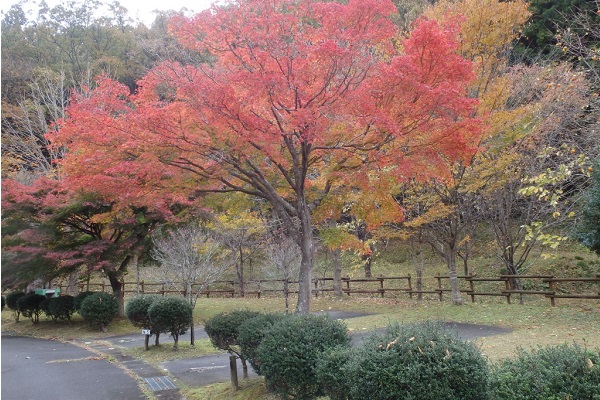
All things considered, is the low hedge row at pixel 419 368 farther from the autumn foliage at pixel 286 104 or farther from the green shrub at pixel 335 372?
the autumn foliage at pixel 286 104

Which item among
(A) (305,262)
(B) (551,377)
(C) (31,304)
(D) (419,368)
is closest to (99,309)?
(C) (31,304)

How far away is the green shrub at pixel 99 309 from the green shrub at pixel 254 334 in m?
11.7

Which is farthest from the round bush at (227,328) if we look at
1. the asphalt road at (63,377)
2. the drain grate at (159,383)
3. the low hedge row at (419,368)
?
the low hedge row at (419,368)

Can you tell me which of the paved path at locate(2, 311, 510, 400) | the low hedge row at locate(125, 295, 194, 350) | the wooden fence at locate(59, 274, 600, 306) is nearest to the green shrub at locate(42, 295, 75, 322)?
the wooden fence at locate(59, 274, 600, 306)

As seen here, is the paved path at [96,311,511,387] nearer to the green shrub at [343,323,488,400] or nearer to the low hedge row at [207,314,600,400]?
the low hedge row at [207,314,600,400]

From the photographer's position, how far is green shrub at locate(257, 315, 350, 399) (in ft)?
19.6

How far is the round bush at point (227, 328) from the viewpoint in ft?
26.6

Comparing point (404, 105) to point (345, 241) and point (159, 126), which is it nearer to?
Answer: point (345, 241)

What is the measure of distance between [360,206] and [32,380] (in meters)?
7.44

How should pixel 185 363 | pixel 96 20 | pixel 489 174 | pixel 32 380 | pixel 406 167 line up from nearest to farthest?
1. pixel 406 167
2. pixel 32 380
3. pixel 185 363
4. pixel 489 174
5. pixel 96 20

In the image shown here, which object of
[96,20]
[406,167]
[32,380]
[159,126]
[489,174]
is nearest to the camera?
[159,126]

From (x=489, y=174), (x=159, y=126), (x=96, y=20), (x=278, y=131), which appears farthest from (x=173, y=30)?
(x=96, y=20)

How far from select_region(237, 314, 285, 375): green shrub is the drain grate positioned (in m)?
2.19

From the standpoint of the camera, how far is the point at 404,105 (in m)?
8.18
